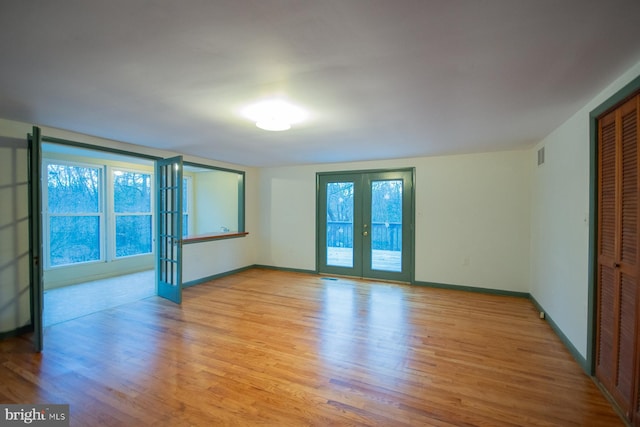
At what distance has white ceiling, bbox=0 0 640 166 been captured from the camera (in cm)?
132

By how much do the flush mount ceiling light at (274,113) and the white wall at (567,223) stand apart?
2393mm

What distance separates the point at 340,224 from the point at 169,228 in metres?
3.09

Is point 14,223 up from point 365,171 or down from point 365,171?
down

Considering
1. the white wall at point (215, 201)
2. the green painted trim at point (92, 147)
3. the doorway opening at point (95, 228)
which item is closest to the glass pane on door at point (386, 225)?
the white wall at point (215, 201)

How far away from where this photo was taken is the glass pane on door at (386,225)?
5.31 metres

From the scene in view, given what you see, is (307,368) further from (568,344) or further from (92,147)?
(92,147)

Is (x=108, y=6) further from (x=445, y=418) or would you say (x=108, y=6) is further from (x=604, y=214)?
(x=604, y=214)

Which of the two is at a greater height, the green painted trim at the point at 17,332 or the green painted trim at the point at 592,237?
the green painted trim at the point at 592,237

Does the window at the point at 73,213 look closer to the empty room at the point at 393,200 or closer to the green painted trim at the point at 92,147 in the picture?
the empty room at the point at 393,200

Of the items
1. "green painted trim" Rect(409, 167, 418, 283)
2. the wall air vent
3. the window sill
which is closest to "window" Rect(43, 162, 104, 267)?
the window sill

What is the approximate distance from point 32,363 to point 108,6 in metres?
3.05

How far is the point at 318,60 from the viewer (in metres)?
1.75

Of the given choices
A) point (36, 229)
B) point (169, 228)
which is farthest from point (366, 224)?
point (36, 229)

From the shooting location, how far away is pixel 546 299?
11.6 ft
